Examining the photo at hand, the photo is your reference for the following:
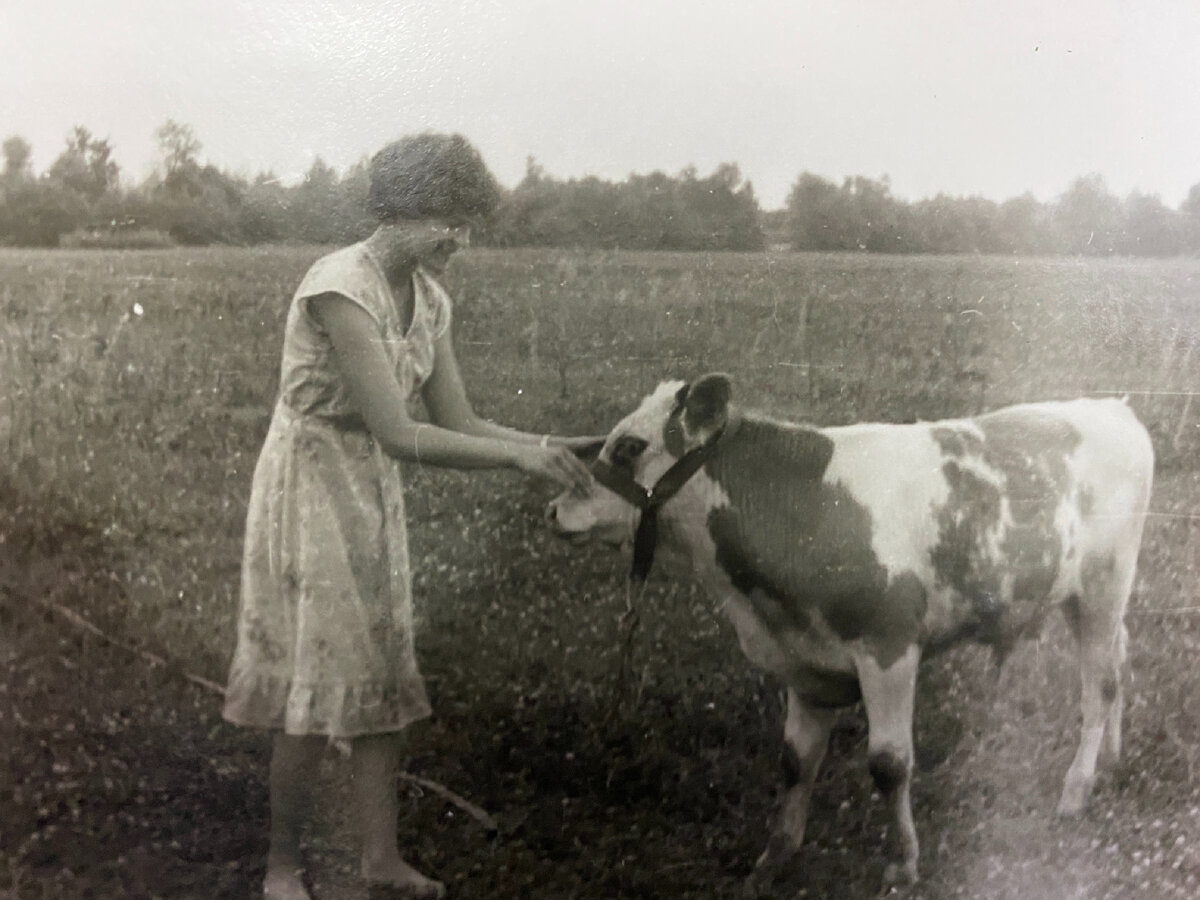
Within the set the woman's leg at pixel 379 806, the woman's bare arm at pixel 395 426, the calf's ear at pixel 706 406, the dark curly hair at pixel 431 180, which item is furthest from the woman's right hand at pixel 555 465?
the woman's leg at pixel 379 806

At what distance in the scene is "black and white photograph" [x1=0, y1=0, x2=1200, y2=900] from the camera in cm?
234

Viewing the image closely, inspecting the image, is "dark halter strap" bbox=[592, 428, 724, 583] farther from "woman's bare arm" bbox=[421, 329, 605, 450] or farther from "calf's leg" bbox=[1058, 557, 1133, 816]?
"calf's leg" bbox=[1058, 557, 1133, 816]

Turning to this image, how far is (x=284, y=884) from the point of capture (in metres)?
2.44

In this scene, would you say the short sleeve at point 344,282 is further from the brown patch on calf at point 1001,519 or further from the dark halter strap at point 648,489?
the brown patch on calf at point 1001,519

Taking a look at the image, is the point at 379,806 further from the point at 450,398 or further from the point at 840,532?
the point at 840,532

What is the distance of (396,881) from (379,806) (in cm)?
18

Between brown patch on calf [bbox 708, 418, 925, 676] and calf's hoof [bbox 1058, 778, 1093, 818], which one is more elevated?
brown patch on calf [bbox 708, 418, 925, 676]

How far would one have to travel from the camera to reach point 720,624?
8.13 ft

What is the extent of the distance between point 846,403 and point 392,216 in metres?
1.07

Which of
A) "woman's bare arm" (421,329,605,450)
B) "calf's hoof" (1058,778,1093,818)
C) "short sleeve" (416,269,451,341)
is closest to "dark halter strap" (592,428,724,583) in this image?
"woman's bare arm" (421,329,605,450)

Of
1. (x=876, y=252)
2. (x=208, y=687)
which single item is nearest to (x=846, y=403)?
(x=876, y=252)

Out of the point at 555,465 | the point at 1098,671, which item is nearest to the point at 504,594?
the point at 555,465

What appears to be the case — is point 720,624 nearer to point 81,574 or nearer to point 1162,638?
point 1162,638

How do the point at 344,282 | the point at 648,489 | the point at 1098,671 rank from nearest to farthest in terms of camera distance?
the point at 344,282 < the point at 648,489 < the point at 1098,671
